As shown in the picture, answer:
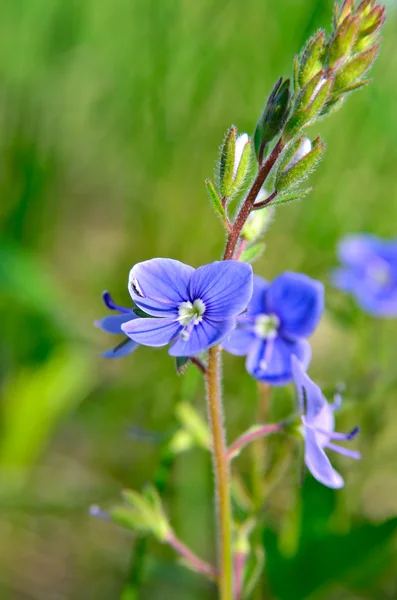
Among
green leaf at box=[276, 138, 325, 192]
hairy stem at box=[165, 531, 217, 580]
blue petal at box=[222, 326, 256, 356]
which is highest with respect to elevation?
green leaf at box=[276, 138, 325, 192]

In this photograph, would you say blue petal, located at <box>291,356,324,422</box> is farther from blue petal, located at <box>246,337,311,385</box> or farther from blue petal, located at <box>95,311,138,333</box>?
blue petal, located at <box>95,311,138,333</box>

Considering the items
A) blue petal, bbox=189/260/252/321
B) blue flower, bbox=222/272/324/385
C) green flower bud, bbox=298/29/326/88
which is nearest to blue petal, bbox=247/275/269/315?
blue flower, bbox=222/272/324/385

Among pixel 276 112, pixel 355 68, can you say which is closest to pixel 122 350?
pixel 276 112

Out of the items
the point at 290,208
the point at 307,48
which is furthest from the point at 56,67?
the point at 307,48

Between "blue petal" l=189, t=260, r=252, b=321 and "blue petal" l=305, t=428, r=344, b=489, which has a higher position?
"blue petal" l=189, t=260, r=252, b=321

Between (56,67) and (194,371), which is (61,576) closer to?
(194,371)

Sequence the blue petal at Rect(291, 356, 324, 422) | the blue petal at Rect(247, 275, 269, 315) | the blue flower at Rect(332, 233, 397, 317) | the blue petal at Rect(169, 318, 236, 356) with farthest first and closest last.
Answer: the blue flower at Rect(332, 233, 397, 317), the blue petal at Rect(247, 275, 269, 315), the blue petal at Rect(291, 356, 324, 422), the blue petal at Rect(169, 318, 236, 356)
